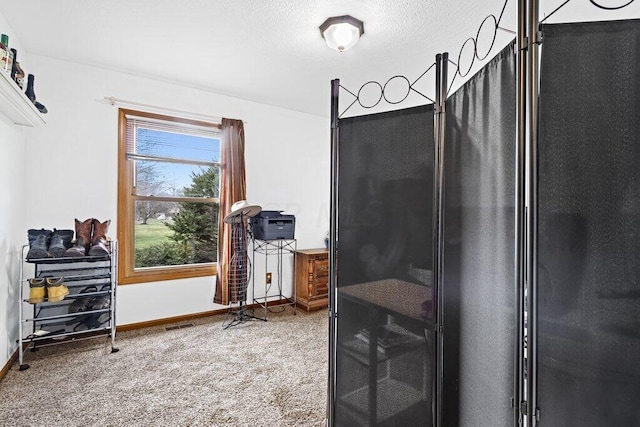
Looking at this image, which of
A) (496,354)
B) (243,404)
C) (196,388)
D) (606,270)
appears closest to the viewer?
(606,270)

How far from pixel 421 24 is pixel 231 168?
91.6 inches

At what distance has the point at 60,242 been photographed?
2.54 m

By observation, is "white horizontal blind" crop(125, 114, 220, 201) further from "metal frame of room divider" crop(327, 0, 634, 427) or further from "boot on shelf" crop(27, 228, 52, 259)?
"metal frame of room divider" crop(327, 0, 634, 427)

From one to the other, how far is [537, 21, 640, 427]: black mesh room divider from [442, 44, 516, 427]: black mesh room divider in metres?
0.09

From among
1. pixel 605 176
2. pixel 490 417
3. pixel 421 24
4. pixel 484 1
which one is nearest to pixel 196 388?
pixel 490 417

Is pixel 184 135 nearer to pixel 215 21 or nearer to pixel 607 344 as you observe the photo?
pixel 215 21

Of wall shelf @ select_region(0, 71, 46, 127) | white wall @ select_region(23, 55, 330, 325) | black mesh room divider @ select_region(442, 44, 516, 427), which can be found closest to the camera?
black mesh room divider @ select_region(442, 44, 516, 427)

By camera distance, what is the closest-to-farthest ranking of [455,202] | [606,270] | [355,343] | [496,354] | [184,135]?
[606,270] < [496,354] < [455,202] < [355,343] < [184,135]

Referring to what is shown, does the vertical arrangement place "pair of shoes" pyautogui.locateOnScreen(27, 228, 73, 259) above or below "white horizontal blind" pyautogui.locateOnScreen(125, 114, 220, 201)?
below

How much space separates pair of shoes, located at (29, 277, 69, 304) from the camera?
7.97 feet

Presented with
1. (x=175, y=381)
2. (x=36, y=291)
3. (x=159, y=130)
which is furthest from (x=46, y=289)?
(x=159, y=130)

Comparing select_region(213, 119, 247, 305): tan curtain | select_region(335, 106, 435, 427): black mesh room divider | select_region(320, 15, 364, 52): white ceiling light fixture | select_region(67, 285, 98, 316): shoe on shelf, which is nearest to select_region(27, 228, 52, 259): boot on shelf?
select_region(67, 285, 98, 316): shoe on shelf

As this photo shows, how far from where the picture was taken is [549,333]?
0.78 metres

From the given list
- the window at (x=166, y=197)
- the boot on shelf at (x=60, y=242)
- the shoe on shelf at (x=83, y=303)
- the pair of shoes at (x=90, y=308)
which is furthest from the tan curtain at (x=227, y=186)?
the boot on shelf at (x=60, y=242)
